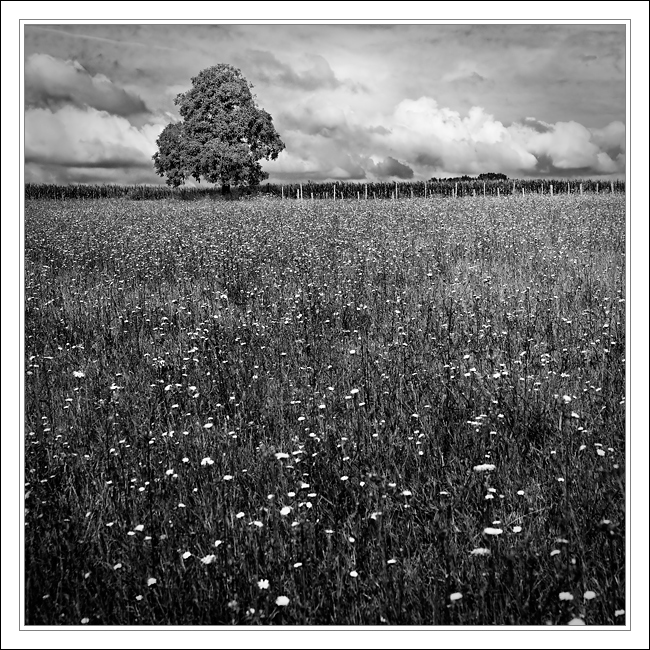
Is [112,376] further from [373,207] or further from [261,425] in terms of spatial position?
[373,207]

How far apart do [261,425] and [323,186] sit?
20811 millimetres

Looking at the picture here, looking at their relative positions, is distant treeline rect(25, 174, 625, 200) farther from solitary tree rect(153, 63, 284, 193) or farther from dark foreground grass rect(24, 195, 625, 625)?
dark foreground grass rect(24, 195, 625, 625)

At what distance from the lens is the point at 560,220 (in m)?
10.2

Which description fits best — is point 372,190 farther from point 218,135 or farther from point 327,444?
point 327,444

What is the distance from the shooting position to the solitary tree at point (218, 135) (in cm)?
504

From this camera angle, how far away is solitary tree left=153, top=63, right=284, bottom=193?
5039 millimetres

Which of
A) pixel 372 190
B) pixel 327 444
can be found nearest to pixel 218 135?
pixel 372 190

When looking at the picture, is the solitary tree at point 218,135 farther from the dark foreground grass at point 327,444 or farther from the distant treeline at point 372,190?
the dark foreground grass at point 327,444

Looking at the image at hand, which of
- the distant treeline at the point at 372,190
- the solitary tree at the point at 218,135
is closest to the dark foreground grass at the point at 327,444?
the solitary tree at the point at 218,135

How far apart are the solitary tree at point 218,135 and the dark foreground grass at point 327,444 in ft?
5.24

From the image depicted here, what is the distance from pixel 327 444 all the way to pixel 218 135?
11016 millimetres
